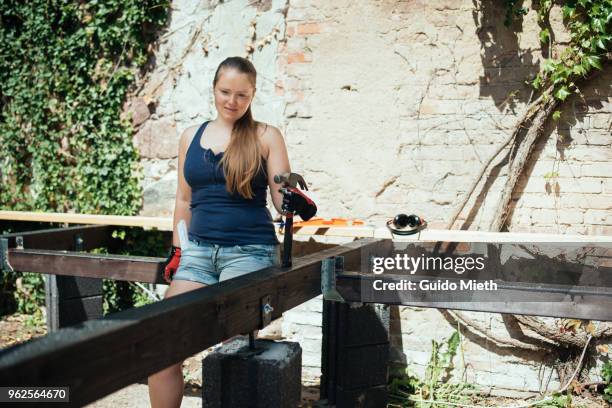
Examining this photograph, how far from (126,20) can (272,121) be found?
4.56ft

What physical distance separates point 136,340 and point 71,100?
→ 385cm

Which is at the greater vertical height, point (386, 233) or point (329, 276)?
point (386, 233)

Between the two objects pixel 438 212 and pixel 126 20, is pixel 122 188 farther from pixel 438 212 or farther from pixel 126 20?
pixel 438 212

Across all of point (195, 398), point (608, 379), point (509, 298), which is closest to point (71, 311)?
point (195, 398)

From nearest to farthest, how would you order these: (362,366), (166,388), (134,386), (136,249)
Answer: (166,388)
(362,366)
(134,386)
(136,249)

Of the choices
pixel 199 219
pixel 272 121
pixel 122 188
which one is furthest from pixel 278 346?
pixel 122 188

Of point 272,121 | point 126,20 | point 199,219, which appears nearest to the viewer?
point 199,219

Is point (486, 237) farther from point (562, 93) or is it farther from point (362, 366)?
point (362, 366)

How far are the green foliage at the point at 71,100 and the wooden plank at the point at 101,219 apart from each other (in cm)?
36

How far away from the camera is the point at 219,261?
88.5 inches

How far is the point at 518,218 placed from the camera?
12.1 feet

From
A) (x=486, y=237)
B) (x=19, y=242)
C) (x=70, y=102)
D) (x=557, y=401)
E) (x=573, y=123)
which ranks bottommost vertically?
(x=557, y=401)

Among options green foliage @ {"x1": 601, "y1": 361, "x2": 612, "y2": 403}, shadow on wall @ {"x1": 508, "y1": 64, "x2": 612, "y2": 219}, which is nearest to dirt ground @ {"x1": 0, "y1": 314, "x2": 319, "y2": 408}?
green foliage @ {"x1": 601, "y1": 361, "x2": 612, "y2": 403}

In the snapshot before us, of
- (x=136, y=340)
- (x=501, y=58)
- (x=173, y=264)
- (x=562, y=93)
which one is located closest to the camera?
(x=136, y=340)
